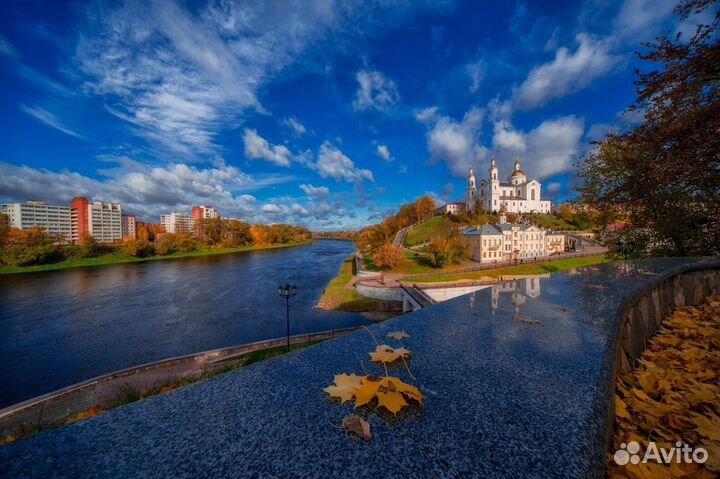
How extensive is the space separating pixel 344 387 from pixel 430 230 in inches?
2728

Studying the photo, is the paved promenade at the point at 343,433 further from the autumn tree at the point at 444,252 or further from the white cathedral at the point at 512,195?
the white cathedral at the point at 512,195

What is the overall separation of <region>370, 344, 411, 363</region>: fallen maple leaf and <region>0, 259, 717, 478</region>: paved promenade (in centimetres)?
6

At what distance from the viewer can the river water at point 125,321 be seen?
1438cm

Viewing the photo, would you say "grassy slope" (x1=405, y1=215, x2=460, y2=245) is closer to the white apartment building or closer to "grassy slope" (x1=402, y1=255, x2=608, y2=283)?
"grassy slope" (x1=402, y1=255, x2=608, y2=283)

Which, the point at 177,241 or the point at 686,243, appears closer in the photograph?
the point at 686,243

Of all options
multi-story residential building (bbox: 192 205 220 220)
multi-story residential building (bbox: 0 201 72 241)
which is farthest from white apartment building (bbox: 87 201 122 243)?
multi-story residential building (bbox: 192 205 220 220)

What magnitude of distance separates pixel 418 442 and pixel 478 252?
143 feet

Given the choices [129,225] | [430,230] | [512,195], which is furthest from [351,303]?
[129,225]

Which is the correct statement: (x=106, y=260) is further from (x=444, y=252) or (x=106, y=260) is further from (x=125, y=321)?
(x=444, y=252)

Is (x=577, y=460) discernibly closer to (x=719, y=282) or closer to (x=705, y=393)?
(x=705, y=393)

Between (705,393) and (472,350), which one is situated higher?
(472,350)

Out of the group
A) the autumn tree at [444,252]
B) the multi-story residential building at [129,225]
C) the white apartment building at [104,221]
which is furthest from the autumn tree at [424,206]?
the multi-story residential building at [129,225]

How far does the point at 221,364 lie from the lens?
1073 cm

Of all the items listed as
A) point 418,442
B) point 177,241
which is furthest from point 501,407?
point 177,241
